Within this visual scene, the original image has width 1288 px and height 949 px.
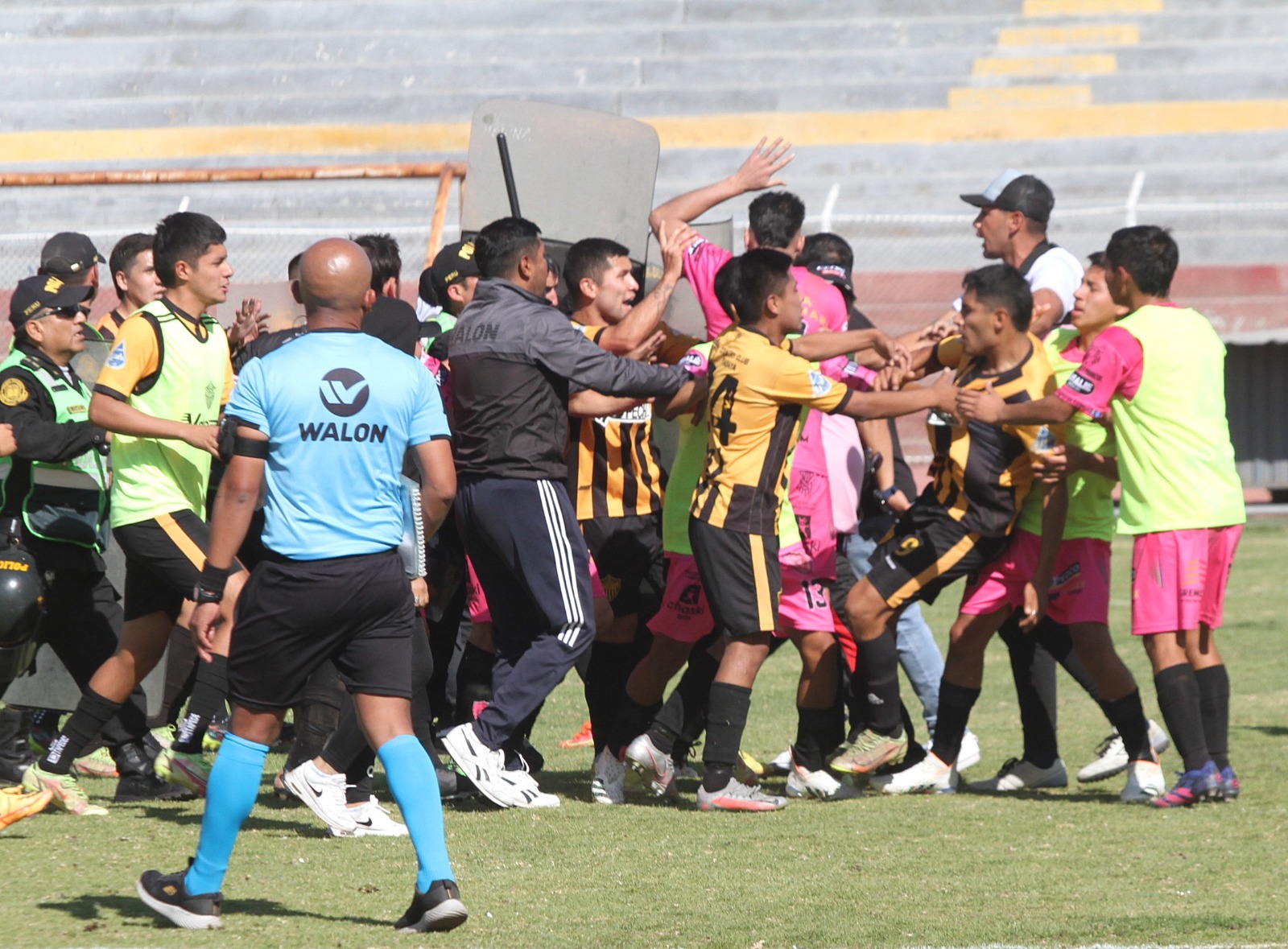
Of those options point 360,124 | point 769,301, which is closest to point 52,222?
point 360,124

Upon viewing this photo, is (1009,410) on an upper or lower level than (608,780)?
upper

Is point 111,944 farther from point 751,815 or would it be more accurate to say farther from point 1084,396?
point 1084,396

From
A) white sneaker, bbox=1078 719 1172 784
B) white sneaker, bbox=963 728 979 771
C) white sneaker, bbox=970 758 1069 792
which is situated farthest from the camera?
white sneaker, bbox=963 728 979 771

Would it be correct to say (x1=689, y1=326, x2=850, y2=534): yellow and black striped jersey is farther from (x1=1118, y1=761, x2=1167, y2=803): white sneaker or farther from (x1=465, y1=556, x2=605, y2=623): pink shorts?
(x1=1118, y1=761, x2=1167, y2=803): white sneaker

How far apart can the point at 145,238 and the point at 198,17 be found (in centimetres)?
1721

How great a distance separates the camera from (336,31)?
2256 cm

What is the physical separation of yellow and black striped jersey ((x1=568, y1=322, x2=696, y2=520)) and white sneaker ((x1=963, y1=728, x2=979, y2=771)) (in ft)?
5.61

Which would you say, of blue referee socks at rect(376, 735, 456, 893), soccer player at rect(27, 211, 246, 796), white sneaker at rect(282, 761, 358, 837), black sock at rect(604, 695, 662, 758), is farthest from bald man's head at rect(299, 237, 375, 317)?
black sock at rect(604, 695, 662, 758)

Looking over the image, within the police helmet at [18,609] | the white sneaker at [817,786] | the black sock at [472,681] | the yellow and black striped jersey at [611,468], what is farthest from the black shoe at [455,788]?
the police helmet at [18,609]

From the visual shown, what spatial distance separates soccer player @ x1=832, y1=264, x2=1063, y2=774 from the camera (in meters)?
6.23

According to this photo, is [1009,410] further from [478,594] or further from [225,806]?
[225,806]

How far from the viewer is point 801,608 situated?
649cm

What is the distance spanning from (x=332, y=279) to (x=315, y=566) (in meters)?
0.77

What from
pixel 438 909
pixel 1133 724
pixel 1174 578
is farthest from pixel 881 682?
pixel 438 909
